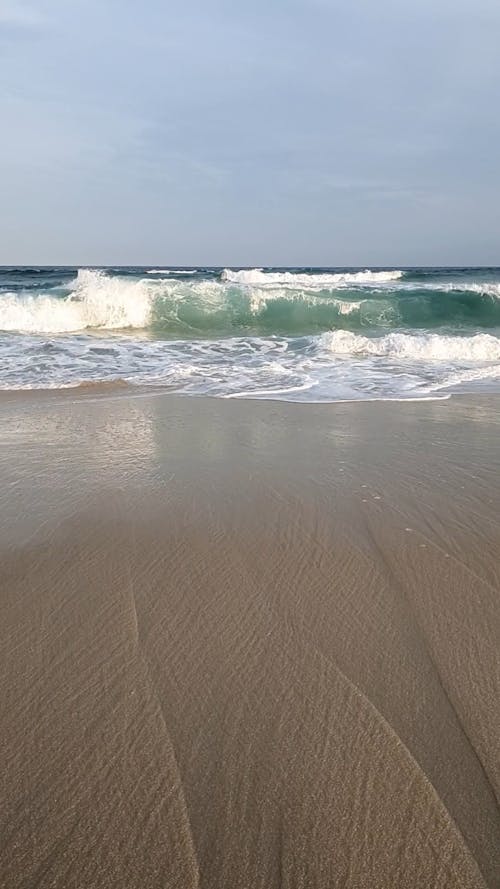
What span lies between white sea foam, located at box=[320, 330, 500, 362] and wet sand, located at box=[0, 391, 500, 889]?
720 cm

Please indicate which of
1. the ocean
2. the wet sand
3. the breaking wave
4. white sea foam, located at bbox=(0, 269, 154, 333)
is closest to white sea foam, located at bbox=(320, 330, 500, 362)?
the ocean

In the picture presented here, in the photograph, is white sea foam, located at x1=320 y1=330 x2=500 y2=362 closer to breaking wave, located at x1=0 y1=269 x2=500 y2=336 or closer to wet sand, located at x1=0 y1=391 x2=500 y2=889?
breaking wave, located at x1=0 y1=269 x2=500 y2=336

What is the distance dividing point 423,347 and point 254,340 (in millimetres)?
3634

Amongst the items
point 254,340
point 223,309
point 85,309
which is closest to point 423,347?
point 254,340

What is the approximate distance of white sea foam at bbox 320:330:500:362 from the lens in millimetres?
10852

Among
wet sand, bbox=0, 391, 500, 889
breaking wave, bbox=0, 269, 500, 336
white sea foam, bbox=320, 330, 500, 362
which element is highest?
breaking wave, bbox=0, 269, 500, 336

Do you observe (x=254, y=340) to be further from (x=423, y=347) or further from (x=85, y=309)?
(x=85, y=309)

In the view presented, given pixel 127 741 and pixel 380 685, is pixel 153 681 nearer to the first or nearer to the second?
pixel 127 741

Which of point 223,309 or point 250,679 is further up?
point 223,309

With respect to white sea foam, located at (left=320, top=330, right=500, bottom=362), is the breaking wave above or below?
above

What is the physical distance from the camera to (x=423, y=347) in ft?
36.2

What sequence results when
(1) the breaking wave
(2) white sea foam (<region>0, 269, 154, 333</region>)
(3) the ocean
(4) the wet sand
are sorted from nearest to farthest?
(4) the wet sand, (3) the ocean, (2) white sea foam (<region>0, 269, 154, 333</region>), (1) the breaking wave

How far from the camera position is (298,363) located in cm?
973

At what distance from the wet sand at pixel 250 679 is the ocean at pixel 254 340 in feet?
12.0
